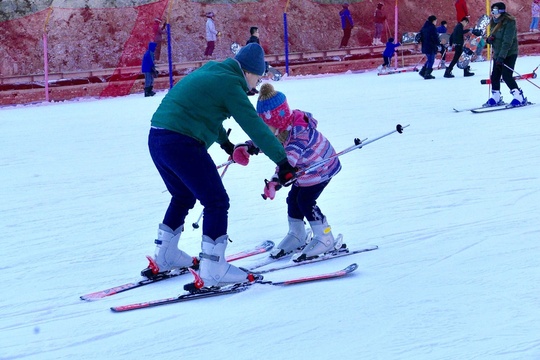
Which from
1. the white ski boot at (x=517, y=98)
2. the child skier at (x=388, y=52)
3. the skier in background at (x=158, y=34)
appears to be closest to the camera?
the white ski boot at (x=517, y=98)

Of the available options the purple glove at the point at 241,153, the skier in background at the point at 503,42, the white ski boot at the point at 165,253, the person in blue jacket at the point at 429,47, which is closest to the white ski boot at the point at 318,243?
the purple glove at the point at 241,153

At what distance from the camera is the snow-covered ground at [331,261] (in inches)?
119

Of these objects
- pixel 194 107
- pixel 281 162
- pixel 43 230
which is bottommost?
pixel 43 230

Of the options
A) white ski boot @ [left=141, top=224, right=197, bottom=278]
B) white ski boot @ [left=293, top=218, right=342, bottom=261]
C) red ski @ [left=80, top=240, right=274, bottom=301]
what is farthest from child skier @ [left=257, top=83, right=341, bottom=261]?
white ski boot @ [left=141, top=224, right=197, bottom=278]

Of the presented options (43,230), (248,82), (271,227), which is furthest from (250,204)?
(248,82)

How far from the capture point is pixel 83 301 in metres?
3.75

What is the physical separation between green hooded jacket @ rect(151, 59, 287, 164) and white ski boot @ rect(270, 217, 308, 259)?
34.3 inches

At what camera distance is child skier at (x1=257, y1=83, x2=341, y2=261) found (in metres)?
4.09

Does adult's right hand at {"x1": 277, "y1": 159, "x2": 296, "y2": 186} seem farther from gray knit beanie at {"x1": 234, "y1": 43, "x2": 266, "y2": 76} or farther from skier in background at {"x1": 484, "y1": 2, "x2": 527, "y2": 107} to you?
skier in background at {"x1": 484, "y1": 2, "x2": 527, "y2": 107}

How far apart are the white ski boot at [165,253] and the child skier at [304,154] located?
57 centimetres

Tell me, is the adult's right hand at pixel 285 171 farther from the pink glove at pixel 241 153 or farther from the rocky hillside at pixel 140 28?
the rocky hillside at pixel 140 28

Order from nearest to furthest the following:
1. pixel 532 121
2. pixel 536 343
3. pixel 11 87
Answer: pixel 536 343
pixel 532 121
pixel 11 87

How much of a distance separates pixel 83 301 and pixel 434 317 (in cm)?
162

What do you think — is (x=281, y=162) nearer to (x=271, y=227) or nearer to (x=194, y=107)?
(x=194, y=107)
